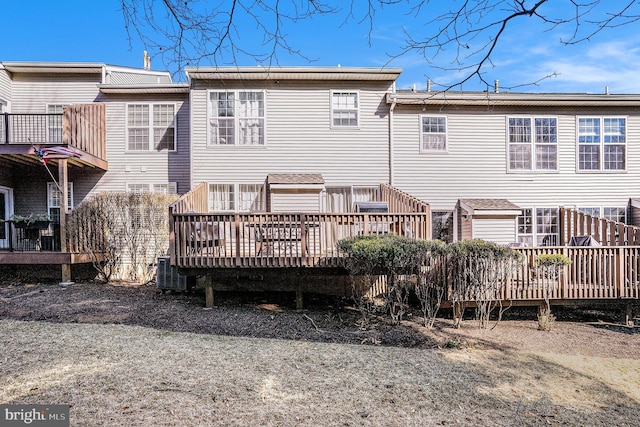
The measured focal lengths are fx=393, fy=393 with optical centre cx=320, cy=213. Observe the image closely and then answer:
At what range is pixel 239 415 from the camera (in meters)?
3.27

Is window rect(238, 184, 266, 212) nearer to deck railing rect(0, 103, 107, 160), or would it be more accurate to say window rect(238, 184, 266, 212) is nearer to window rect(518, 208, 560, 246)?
deck railing rect(0, 103, 107, 160)

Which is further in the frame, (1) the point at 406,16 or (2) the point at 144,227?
(2) the point at 144,227

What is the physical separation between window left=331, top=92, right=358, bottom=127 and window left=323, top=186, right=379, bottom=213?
77.6 inches

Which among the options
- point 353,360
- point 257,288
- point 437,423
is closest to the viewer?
point 437,423

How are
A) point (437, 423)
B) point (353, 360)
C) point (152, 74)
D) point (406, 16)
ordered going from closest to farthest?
point (406, 16) → point (437, 423) → point (353, 360) → point (152, 74)

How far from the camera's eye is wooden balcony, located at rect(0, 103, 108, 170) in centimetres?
1084

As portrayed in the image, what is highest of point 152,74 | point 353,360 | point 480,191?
point 152,74

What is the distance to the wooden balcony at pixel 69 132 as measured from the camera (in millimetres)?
10836

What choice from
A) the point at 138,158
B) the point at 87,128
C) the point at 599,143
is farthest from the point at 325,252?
the point at 599,143

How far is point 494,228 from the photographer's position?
38.7 feet

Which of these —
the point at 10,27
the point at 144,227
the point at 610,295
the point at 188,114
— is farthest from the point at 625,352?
the point at 188,114

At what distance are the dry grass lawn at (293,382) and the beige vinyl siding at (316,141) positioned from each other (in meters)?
6.79

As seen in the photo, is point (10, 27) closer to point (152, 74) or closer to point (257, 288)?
point (257, 288)

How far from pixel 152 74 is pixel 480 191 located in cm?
1212
